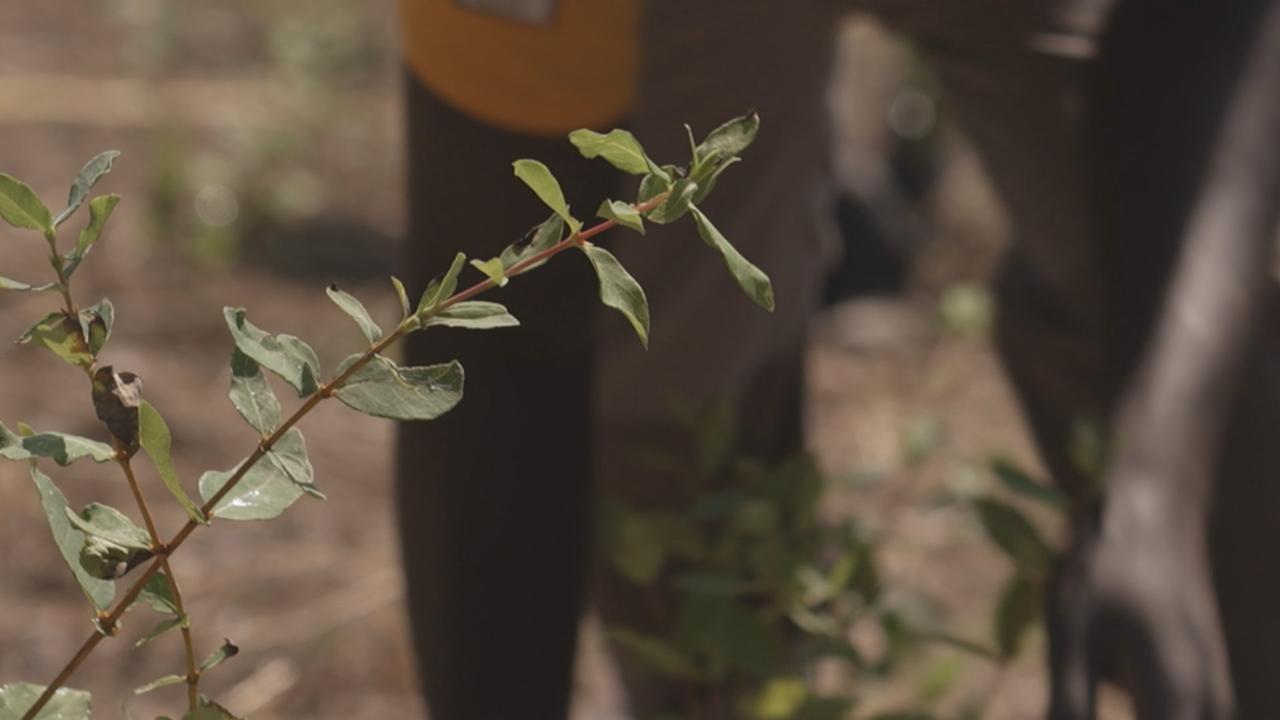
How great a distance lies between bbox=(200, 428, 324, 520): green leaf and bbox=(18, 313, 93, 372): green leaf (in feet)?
0.19

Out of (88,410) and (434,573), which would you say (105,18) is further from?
(434,573)

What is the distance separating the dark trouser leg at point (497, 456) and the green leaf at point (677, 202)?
44 cm

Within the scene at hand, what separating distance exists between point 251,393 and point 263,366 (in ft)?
0.06

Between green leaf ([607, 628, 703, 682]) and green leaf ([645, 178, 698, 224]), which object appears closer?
green leaf ([645, 178, 698, 224])

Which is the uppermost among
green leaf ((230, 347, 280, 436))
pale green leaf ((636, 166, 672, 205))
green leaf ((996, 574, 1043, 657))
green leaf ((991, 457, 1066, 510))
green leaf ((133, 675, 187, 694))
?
pale green leaf ((636, 166, 672, 205))

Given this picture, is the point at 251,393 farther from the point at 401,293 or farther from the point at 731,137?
the point at 731,137

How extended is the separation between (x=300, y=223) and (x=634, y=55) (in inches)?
71.5

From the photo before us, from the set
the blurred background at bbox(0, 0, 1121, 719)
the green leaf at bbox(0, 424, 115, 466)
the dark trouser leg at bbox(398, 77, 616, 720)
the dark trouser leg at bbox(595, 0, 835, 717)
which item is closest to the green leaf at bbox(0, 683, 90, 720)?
the green leaf at bbox(0, 424, 115, 466)

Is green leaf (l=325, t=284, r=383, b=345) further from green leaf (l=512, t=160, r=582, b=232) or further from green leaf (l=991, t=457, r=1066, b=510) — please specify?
green leaf (l=991, t=457, r=1066, b=510)

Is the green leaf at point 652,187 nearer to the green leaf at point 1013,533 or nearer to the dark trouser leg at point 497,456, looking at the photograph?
the dark trouser leg at point 497,456

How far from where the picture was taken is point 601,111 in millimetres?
1095

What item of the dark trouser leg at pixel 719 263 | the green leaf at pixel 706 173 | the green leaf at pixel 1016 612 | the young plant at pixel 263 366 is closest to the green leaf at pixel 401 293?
the young plant at pixel 263 366

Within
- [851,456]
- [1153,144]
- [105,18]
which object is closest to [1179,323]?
[1153,144]

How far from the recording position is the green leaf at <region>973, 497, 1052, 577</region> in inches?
43.7
